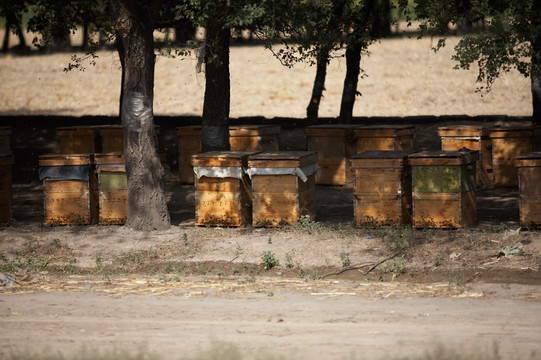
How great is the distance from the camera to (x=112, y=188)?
1409cm

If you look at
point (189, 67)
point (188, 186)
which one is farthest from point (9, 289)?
point (189, 67)

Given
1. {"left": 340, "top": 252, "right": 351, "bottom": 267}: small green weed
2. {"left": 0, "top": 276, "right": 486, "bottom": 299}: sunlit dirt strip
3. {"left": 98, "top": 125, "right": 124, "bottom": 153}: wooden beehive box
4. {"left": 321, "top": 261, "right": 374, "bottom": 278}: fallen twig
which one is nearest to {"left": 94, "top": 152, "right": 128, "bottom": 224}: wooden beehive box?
{"left": 0, "top": 276, "right": 486, "bottom": 299}: sunlit dirt strip

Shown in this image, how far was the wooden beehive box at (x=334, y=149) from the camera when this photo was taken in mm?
18828

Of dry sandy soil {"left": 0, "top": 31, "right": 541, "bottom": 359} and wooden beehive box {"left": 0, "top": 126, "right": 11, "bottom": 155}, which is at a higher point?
wooden beehive box {"left": 0, "top": 126, "right": 11, "bottom": 155}

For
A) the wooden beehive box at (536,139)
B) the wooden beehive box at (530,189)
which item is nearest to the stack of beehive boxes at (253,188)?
the wooden beehive box at (530,189)

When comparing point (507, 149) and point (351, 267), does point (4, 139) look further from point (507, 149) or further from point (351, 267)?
point (507, 149)

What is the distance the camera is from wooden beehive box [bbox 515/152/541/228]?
1228 centimetres

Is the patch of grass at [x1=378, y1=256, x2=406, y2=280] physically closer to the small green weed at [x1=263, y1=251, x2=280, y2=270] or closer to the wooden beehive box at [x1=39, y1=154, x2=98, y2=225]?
the small green weed at [x1=263, y1=251, x2=280, y2=270]

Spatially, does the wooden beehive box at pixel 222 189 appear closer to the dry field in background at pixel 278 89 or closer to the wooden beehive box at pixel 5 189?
the wooden beehive box at pixel 5 189

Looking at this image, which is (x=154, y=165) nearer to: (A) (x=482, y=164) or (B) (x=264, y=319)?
(B) (x=264, y=319)

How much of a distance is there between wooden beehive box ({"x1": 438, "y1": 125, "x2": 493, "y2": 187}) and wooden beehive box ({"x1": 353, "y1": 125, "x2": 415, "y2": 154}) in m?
0.92

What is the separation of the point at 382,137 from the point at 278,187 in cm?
572

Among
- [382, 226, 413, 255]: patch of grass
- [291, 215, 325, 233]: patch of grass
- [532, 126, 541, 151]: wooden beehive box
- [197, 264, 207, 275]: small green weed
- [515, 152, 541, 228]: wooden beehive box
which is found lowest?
[197, 264, 207, 275]: small green weed

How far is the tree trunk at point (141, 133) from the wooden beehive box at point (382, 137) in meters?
6.38
